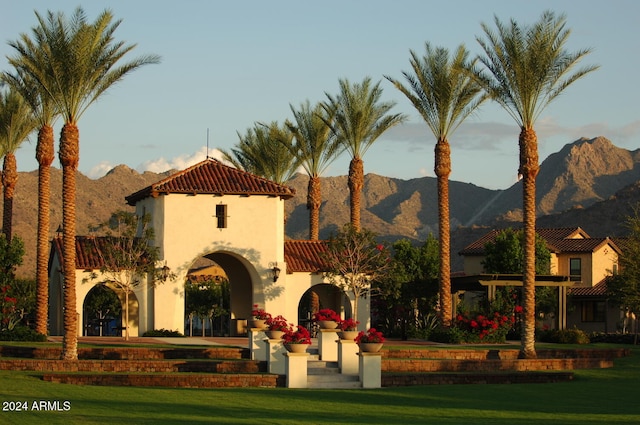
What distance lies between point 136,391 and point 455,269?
98.5 metres

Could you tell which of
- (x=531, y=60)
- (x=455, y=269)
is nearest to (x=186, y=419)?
(x=531, y=60)

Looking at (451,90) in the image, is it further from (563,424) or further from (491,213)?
(491,213)

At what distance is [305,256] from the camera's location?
155 ft

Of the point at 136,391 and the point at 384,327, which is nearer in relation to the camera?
the point at 136,391

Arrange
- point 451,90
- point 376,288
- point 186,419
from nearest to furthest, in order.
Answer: point 186,419 < point 451,90 < point 376,288

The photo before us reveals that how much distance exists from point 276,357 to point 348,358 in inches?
81.7

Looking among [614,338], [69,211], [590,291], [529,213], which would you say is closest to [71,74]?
[69,211]

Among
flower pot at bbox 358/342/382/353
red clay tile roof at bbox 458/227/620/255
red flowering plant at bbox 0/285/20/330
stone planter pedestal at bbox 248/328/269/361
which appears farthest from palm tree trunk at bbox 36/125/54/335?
red clay tile roof at bbox 458/227/620/255

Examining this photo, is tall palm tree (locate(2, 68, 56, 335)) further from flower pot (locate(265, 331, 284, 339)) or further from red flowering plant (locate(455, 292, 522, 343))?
red flowering plant (locate(455, 292, 522, 343))

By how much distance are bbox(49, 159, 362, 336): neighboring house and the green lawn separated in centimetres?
1596

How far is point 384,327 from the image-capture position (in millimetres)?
49344

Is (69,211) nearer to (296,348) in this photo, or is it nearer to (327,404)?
(296,348)

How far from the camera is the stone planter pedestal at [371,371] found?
93.2ft

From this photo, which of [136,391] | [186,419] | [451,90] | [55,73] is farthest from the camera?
[451,90]
